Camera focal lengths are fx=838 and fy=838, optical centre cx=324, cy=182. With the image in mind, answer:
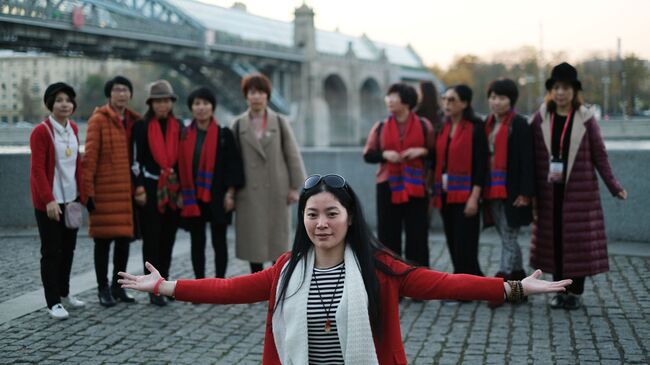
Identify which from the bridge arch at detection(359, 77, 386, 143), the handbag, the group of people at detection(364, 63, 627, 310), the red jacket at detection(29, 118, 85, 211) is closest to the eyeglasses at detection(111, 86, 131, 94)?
the red jacket at detection(29, 118, 85, 211)

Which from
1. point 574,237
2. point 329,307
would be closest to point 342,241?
point 329,307

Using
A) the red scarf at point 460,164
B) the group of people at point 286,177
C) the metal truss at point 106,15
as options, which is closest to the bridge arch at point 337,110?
the metal truss at point 106,15

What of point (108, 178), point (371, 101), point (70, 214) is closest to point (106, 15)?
point (108, 178)

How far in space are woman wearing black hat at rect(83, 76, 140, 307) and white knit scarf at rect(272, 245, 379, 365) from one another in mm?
3122

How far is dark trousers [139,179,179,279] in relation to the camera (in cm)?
564

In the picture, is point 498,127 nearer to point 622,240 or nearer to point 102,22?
point 622,240

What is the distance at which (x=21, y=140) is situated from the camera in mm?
7281

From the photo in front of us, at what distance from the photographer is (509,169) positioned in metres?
5.46

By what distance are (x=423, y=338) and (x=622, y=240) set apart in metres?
4.02

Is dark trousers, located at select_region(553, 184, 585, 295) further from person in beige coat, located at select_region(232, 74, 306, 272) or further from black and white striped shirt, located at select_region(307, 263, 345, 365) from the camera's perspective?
black and white striped shirt, located at select_region(307, 263, 345, 365)

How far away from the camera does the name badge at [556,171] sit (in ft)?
17.3

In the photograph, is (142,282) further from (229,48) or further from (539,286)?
(229,48)

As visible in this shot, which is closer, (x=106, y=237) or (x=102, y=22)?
(x=106, y=237)

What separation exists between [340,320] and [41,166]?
314cm
